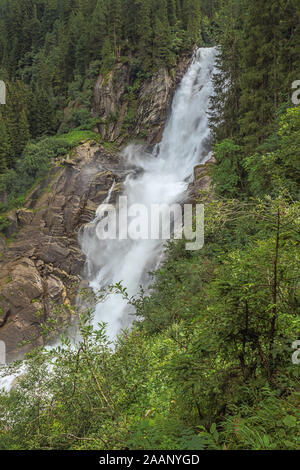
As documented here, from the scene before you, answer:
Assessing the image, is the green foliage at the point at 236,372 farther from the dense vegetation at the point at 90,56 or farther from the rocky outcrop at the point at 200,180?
the dense vegetation at the point at 90,56

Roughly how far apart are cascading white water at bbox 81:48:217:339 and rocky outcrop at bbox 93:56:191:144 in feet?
3.75

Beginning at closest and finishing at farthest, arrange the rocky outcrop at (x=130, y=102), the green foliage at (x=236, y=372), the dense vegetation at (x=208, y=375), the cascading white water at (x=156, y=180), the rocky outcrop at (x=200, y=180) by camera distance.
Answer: the green foliage at (x=236, y=372), the dense vegetation at (x=208, y=375), the rocky outcrop at (x=200, y=180), the cascading white water at (x=156, y=180), the rocky outcrop at (x=130, y=102)

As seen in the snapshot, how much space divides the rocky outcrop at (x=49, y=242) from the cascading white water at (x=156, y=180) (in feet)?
5.67

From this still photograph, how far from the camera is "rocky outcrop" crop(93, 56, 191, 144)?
103 feet

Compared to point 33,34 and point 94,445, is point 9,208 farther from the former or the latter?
point 33,34

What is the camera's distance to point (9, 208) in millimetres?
25766

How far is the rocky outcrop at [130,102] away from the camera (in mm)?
31531

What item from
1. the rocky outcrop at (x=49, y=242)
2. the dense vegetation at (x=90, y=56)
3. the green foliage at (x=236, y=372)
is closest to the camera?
the green foliage at (x=236, y=372)

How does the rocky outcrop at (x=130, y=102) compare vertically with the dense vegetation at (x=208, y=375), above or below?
above

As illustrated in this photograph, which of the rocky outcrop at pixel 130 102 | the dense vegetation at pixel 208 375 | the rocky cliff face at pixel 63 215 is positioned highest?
the rocky outcrop at pixel 130 102

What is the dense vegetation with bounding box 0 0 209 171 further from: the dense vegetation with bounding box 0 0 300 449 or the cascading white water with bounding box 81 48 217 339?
the dense vegetation with bounding box 0 0 300 449

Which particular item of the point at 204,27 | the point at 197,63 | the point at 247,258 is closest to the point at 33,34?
the point at 204,27

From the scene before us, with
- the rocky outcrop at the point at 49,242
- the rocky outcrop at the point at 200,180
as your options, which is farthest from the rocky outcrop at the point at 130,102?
the rocky outcrop at the point at 200,180

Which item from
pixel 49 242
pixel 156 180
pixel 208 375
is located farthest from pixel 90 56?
pixel 208 375
